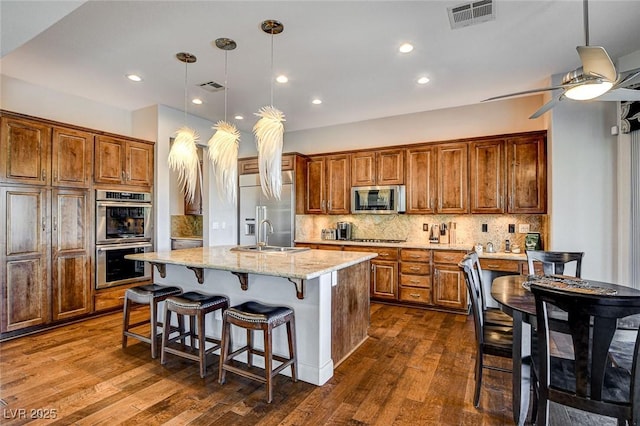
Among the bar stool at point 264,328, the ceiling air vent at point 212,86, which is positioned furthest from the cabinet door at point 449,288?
the ceiling air vent at point 212,86

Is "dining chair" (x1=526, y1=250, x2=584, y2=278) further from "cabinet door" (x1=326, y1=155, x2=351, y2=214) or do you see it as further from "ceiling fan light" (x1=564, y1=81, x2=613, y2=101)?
"cabinet door" (x1=326, y1=155, x2=351, y2=214)

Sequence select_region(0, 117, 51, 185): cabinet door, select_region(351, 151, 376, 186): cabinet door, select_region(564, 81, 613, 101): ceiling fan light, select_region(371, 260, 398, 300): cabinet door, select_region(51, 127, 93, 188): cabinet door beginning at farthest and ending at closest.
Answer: select_region(351, 151, 376, 186): cabinet door
select_region(371, 260, 398, 300): cabinet door
select_region(51, 127, 93, 188): cabinet door
select_region(0, 117, 51, 185): cabinet door
select_region(564, 81, 613, 101): ceiling fan light

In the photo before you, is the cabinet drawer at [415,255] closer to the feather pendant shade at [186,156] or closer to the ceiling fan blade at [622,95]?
the ceiling fan blade at [622,95]

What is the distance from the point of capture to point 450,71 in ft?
12.3

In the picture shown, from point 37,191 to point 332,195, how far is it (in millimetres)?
3969

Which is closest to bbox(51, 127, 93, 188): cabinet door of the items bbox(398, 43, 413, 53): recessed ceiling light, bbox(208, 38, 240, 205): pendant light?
bbox(208, 38, 240, 205): pendant light

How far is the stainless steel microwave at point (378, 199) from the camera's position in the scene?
16.8ft

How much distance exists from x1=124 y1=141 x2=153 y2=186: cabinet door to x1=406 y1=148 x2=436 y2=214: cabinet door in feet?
12.9

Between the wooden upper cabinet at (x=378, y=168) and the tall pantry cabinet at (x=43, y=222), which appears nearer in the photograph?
the tall pantry cabinet at (x=43, y=222)

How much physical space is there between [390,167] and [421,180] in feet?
1.73

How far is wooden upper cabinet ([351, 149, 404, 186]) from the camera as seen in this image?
516 cm

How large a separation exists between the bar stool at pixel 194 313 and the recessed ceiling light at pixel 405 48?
9.64ft

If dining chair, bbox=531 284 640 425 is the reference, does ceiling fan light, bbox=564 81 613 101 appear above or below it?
above

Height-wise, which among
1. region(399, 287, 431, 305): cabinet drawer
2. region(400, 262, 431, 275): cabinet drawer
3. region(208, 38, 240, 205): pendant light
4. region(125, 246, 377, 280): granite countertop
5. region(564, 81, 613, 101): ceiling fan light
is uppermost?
region(564, 81, 613, 101): ceiling fan light
